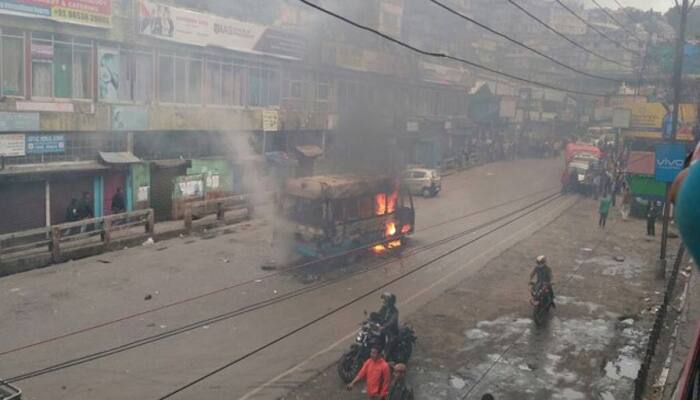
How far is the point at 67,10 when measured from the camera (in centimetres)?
1750

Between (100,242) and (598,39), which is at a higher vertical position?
(598,39)

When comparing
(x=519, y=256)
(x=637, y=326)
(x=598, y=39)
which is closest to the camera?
(x=637, y=326)

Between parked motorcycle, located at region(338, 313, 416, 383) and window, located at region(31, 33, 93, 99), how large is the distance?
42.9 ft

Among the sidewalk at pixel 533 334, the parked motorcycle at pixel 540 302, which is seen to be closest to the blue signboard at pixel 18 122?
the sidewalk at pixel 533 334

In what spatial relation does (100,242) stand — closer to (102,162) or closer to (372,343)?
(102,162)

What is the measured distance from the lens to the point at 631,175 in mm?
23906

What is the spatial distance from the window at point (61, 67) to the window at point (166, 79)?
104 inches

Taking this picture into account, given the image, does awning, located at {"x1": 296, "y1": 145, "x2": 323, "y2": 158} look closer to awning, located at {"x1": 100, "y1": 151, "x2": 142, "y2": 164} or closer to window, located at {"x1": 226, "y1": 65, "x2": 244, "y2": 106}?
window, located at {"x1": 226, "y1": 65, "x2": 244, "y2": 106}

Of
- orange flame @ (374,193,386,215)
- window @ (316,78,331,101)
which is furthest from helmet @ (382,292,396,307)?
window @ (316,78,331,101)

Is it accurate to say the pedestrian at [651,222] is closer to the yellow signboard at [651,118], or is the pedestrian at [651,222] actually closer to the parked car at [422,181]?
the parked car at [422,181]

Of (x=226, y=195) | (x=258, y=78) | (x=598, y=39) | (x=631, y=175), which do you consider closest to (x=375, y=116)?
(x=258, y=78)

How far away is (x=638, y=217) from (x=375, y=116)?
38.0 feet

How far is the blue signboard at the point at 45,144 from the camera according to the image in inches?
680

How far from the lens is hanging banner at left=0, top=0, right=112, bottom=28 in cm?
1638
